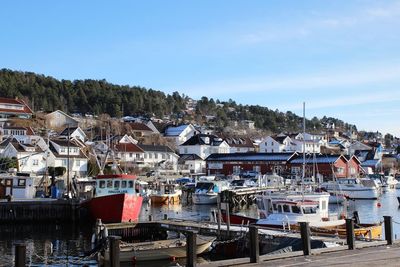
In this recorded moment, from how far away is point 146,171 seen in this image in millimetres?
107188

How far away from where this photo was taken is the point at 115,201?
42.6 metres

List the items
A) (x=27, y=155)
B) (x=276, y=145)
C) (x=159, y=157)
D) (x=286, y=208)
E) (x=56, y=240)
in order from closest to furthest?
(x=286, y=208) < (x=56, y=240) < (x=27, y=155) < (x=159, y=157) < (x=276, y=145)

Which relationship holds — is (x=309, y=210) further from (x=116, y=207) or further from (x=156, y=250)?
(x=116, y=207)

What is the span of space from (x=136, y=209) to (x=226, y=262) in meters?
27.7

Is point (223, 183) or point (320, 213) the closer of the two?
point (320, 213)

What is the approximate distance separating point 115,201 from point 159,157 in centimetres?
7609

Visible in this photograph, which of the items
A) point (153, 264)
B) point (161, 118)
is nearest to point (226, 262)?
point (153, 264)

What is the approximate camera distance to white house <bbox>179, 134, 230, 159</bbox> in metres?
132

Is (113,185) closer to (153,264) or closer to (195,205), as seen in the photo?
(153,264)

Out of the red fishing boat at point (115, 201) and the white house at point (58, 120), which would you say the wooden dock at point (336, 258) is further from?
the white house at point (58, 120)

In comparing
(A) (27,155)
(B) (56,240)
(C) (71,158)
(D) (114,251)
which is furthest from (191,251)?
(C) (71,158)

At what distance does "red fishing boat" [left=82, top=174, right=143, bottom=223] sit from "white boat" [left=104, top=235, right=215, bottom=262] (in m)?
14.2

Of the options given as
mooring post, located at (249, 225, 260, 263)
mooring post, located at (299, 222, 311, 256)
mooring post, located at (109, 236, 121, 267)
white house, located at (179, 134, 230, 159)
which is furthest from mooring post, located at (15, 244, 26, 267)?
white house, located at (179, 134, 230, 159)

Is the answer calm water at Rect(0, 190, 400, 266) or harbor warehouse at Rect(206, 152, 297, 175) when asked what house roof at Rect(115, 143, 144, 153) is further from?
calm water at Rect(0, 190, 400, 266)
